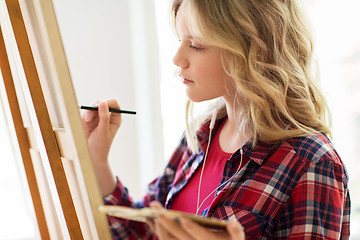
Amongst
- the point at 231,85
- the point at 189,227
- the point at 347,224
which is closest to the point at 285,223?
the point at 347,224

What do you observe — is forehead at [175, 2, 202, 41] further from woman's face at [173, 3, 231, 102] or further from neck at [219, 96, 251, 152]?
neck at [219, 96, 251, 152]

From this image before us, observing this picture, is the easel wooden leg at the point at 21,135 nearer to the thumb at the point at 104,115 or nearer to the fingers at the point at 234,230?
the thumb at the point at 104,115

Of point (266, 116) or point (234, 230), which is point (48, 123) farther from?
point (266, 116)

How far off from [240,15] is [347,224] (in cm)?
59

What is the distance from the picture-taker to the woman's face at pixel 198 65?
98 centimetres

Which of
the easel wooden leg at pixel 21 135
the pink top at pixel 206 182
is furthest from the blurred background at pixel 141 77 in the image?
the easel wooden leg at pixel 21 135

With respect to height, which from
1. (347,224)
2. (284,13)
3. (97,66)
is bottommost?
(347,224)

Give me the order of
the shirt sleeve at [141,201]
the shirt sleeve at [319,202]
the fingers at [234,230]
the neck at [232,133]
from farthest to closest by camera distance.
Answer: the shirt sleeve at [141,201] → the neck at [232,133] → the shirt sleeve at [319,202] → the fingers at [234,230]

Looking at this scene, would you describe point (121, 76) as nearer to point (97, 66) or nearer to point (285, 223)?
point (97, 66)

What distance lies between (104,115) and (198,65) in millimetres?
336

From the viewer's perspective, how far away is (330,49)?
190cm

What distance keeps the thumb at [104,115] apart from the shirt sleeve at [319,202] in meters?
0.55

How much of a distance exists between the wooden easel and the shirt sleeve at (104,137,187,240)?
1.02 feet

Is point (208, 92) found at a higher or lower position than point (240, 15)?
lower
